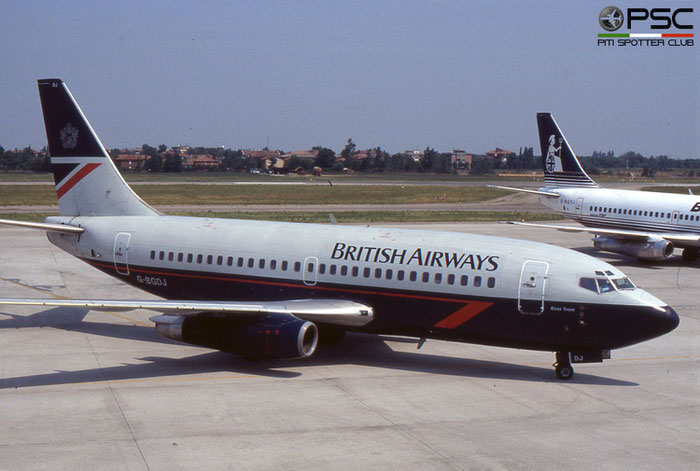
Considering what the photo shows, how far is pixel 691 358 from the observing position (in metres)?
23.5

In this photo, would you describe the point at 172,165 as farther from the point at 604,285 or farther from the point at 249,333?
the point at 604,285

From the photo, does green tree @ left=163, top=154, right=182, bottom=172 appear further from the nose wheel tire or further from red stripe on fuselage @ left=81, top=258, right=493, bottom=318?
the nose wheel tire

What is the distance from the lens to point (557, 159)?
5025cm

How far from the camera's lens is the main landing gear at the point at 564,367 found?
20344 mm

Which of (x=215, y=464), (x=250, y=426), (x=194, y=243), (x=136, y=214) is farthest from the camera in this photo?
(x=136, y=214)

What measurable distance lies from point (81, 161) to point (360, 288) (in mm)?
12157

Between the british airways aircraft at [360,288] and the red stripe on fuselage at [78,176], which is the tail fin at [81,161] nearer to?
the red stripe on fuselage at [78,176]

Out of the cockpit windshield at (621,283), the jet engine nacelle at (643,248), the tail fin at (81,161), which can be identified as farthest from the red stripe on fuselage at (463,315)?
the jet engine nacelle at (643,248)

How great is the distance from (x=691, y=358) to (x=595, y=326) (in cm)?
606

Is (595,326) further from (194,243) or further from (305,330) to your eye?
(194,243)

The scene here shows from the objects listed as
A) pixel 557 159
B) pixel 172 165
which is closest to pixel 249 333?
pixel 557 159

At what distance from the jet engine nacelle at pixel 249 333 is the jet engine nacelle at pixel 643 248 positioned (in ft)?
89.7

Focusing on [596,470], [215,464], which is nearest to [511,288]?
[596,470]

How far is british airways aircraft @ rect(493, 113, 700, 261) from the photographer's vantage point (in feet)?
138
